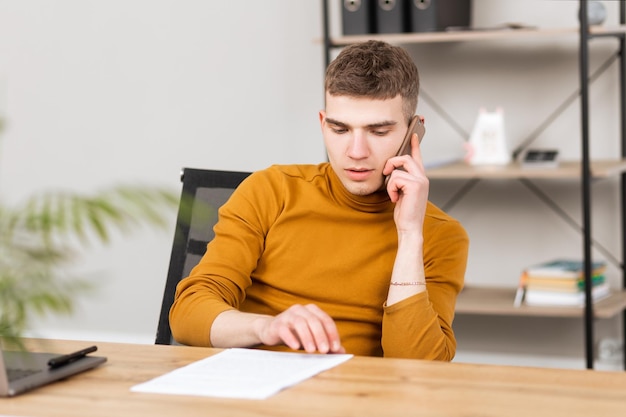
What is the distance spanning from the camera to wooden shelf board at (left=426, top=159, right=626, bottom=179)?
3.06 metres

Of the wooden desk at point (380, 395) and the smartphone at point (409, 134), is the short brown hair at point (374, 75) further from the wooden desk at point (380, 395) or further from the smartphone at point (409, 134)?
the wooden desk at point (380, 395)

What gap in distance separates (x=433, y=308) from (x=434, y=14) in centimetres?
162

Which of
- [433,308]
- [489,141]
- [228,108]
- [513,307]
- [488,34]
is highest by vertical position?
[488,34]

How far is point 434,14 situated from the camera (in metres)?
3.18

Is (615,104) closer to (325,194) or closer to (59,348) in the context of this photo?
(325,194)

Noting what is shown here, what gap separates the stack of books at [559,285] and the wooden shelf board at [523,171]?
0.31m

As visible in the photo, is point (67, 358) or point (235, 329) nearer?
point (67, 358)

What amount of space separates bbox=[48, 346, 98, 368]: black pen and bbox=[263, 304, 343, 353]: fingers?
273mm

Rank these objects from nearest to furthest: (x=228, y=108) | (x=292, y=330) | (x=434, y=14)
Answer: (x=292, y=330), (x=434, y=14), (x=228, y=108)

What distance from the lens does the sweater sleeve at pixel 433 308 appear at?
164 centimetres

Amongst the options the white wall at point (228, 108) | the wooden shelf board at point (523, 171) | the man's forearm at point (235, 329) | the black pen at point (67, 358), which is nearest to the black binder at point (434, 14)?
the white wall at point (228, 108)

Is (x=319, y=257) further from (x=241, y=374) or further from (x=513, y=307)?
(x=513, y=307)

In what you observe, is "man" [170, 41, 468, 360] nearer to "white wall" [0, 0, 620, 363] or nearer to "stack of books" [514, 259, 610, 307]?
"stack of books" [514, 259, 610, 307]

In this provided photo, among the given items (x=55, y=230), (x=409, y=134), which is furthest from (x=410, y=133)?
(x=55, y=230)
